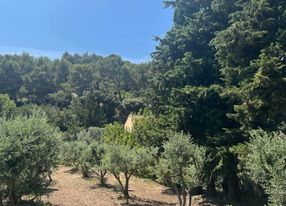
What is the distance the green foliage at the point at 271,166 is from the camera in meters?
12.9

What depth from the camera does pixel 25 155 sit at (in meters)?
17.1

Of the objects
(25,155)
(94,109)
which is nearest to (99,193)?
(25,155)

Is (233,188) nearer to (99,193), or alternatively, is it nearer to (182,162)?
(182,162)

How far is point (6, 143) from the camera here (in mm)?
16625

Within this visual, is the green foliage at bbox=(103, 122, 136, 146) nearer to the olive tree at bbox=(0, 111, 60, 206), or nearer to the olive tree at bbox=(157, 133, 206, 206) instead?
the olive tree at bbox=(157, 133, 206, 206)

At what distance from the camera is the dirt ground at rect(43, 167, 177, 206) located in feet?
92.0

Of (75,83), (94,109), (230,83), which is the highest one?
(75,83)

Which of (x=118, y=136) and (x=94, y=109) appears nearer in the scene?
(x=118, y=136)

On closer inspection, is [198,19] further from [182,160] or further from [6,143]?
[6,143]

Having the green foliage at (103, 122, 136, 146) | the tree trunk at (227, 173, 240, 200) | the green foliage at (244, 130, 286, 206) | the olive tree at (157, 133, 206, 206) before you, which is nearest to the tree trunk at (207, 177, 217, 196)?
the tree trunk at (227, 173, 240, 200)

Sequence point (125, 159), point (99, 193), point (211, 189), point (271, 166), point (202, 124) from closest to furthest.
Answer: point (271, 166)
point (125, 159)
point (202, 124)
point (99, 193)
point (211, 189)

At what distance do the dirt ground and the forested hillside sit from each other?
129cm

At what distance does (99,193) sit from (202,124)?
10474 mm

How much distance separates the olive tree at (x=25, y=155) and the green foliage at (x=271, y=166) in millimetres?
9459
